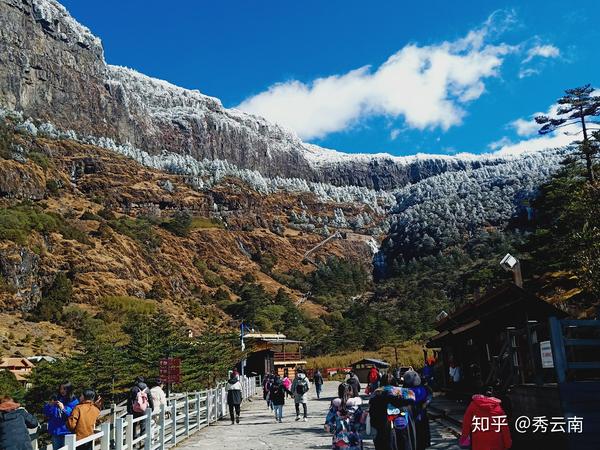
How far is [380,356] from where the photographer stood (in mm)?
54375

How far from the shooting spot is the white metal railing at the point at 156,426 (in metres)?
7.93

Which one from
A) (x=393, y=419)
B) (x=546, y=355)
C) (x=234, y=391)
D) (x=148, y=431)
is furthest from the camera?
(x=234, y=391)

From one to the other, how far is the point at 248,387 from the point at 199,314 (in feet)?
164

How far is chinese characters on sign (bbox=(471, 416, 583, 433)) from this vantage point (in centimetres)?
627

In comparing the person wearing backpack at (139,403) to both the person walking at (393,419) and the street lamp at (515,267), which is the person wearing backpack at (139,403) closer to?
the person walking at (393,419)

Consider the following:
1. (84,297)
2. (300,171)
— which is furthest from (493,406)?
(300,171)

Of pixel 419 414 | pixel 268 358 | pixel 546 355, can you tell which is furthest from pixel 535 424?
pixel 268 358

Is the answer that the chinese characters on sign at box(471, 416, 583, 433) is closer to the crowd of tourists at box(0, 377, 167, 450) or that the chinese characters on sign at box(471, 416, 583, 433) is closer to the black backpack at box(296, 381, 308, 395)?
the crowd of tourists at box(0, 377, 167, 450)

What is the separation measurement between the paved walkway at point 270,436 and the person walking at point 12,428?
554 cm

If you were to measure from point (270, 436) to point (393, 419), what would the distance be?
7.61 meters

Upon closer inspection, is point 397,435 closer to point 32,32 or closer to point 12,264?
point 12,264

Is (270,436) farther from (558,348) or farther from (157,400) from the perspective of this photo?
(558,348)

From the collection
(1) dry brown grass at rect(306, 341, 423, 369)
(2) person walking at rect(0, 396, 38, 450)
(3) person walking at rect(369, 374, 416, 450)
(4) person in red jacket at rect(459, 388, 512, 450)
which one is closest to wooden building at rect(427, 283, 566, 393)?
(4) person in red jacket at rect(459, 388, 512, 450)

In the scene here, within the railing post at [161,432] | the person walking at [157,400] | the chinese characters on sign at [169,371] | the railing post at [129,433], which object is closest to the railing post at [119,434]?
the railing post at [129,433]
